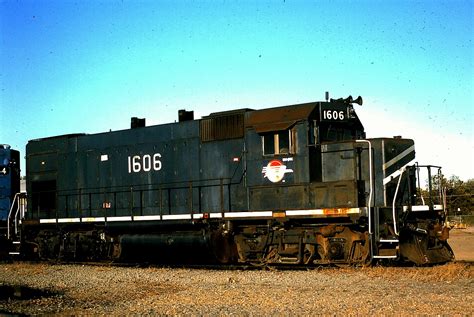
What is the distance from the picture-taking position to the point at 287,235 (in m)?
13.7

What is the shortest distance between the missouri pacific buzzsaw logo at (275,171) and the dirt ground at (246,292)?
213cm

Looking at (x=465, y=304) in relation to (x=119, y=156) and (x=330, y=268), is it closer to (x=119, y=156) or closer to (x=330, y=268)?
(x=330, y=268)

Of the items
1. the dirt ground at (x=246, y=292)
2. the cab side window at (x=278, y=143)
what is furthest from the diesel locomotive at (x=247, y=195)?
the dirt ground at (x=246, y=292)

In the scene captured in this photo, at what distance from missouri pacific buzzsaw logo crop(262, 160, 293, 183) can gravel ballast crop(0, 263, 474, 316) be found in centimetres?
218

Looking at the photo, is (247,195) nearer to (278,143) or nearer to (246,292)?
(278,143)

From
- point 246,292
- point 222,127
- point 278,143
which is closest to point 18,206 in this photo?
point 222,127

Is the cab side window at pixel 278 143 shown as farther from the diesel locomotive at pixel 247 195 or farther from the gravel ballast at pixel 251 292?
the gravel ballast at pixel 251 292

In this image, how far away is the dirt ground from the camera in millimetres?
7980

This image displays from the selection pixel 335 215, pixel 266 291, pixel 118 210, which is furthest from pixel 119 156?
pixel 266 291

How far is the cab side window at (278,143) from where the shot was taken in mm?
13656

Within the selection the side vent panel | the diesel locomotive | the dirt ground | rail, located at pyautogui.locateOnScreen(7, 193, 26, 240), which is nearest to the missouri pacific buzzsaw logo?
the diesel locomotive

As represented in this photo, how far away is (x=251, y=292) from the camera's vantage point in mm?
9727

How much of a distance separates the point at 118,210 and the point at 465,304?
1107cm

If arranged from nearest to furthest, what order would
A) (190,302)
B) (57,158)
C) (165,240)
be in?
(190,302), (165,240), (57,158)
